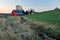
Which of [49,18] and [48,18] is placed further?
[49,18]

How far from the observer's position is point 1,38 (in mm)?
12883

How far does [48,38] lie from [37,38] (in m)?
1.88

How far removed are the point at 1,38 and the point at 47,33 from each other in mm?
8516

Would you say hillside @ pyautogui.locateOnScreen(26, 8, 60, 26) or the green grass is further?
the green grass

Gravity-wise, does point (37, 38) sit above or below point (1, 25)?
below

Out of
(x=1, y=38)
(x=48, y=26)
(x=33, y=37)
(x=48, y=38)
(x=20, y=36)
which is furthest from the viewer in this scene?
(x=48, y=26)

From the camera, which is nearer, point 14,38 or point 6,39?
point 6,39

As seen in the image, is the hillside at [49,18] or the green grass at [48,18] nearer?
the hillside at [49,18]

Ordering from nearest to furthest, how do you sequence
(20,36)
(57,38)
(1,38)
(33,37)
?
Answer: (1,38) → (20,36) → (33,37) → (57,38)

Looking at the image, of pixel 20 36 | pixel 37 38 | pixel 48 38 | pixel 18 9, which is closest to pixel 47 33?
pixel 48 38

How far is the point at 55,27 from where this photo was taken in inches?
903

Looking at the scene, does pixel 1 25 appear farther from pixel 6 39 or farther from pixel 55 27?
pixel 55 27

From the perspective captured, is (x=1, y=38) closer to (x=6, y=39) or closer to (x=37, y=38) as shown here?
(x=6, y=39)

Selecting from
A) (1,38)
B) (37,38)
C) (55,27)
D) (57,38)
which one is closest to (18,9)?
(55,27)
